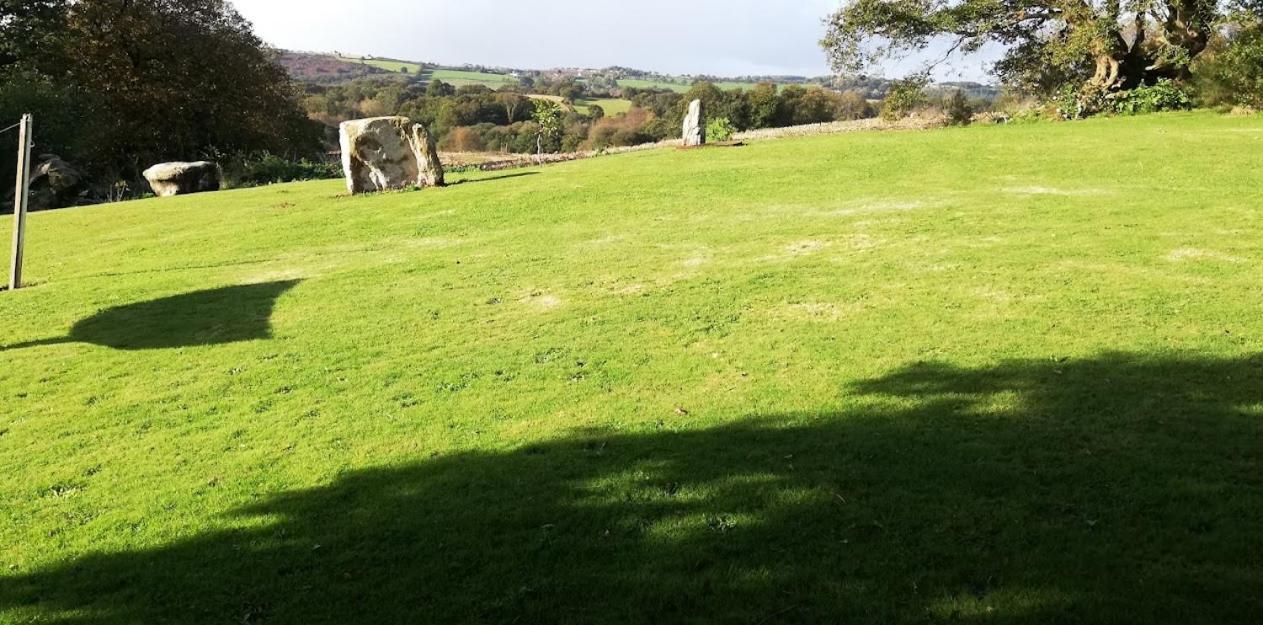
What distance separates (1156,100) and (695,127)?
15.3 metres

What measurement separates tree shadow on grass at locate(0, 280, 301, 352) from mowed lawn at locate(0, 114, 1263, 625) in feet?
0.25

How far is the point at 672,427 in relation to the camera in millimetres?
6125

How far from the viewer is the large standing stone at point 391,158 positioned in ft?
70.8

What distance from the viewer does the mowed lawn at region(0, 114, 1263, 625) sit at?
13.4 ft

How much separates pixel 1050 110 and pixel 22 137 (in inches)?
1140

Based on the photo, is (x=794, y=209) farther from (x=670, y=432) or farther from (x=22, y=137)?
(x=22, y=137)

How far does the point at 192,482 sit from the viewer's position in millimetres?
5844

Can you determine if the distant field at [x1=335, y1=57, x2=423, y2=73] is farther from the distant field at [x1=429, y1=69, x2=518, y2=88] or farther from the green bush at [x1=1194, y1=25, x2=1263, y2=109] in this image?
the green bush at [x1=1194, y1=25, x2=1263, y2=109]

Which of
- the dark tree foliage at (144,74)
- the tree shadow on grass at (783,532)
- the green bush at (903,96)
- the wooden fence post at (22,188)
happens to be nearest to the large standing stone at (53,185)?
the dark tree foliage at (144,74)

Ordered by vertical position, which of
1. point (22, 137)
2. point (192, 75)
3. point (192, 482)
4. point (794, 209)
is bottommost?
point (192, 482)

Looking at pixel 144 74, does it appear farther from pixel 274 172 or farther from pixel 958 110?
pixel 958 110

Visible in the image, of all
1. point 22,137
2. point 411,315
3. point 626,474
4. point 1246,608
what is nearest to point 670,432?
point 626,474

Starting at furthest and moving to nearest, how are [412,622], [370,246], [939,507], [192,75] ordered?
[192,75]
[370,246]
[939,507]
[412,622]

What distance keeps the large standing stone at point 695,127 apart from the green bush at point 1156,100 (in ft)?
45.9
